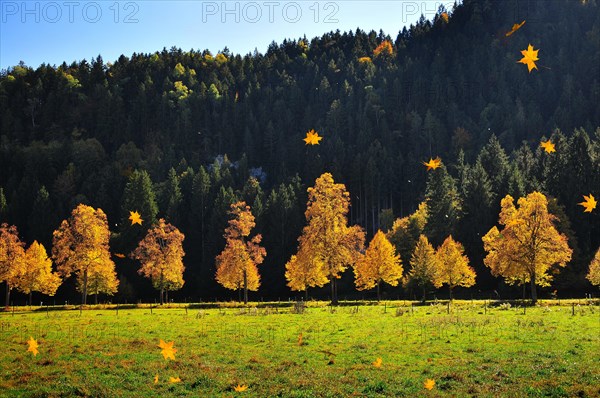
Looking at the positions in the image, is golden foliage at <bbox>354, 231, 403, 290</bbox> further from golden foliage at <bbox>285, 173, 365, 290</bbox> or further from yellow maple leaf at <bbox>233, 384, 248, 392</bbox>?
yellow maple leaf at <bbox>233, 384, 248, 392</bbox>

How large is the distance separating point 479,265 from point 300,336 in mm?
64950

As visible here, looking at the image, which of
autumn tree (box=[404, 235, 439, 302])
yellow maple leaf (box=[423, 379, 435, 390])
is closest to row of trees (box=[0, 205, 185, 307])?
autumn tree (box=[404, 235, 439, 302])

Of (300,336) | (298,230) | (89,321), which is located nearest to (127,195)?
(298,230)

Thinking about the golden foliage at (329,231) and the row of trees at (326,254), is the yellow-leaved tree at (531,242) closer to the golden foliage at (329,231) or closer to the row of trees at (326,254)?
the row of trees at (326,254)

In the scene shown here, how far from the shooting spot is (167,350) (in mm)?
30594

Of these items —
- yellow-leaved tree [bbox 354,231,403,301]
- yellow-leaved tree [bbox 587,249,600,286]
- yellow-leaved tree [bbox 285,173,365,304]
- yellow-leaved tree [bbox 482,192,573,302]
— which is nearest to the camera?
yellow-leaved tree [bbox 482,192,573,302]

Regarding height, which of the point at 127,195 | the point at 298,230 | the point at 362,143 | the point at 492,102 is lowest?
the point at 298,230

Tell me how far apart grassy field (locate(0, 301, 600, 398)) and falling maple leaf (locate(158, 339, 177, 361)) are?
0.37 meters

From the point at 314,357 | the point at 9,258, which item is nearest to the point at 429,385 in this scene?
the point at 314,357

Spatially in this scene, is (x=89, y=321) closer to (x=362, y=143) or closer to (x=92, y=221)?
(x=92, y=221)

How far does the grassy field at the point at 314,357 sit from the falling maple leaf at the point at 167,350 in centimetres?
37

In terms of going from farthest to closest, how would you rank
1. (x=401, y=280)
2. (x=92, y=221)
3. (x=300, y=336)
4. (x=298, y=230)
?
(x=298, y=230) → (x=401, y=280) → (x=92, y=221) → (x=300, y=336)

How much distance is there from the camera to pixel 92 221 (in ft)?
240

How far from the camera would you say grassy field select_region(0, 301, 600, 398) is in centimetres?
2294
